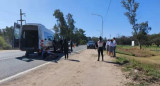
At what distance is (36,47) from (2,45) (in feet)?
126

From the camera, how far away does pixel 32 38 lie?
71.7ft

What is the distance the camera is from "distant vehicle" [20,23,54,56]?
1916 centimetres

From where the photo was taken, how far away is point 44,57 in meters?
18.8

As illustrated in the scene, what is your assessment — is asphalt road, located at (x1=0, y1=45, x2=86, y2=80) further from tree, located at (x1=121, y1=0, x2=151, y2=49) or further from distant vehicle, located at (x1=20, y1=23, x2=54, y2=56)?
tree, located at (x1=121, y1=0, x2=151, y2=49)

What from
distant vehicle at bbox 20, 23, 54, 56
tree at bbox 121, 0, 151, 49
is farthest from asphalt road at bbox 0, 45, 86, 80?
tree at bbox 121, 0, 151, 49

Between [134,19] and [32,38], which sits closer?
[32,38]

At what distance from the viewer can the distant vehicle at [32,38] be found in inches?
754

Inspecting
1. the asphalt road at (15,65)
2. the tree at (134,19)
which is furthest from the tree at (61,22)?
the asphalt road at (15,65)

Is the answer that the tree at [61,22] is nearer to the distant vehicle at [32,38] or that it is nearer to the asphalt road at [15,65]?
the distant vehicle at [32,38]

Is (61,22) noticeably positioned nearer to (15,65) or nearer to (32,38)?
(32,38)

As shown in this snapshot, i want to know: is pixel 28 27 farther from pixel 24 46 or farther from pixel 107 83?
pixel 107 83

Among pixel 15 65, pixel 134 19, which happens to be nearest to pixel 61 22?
pixel 134 19

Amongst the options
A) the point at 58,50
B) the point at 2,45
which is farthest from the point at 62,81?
the point at 2,45

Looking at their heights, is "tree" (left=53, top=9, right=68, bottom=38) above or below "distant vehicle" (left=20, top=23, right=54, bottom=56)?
above
